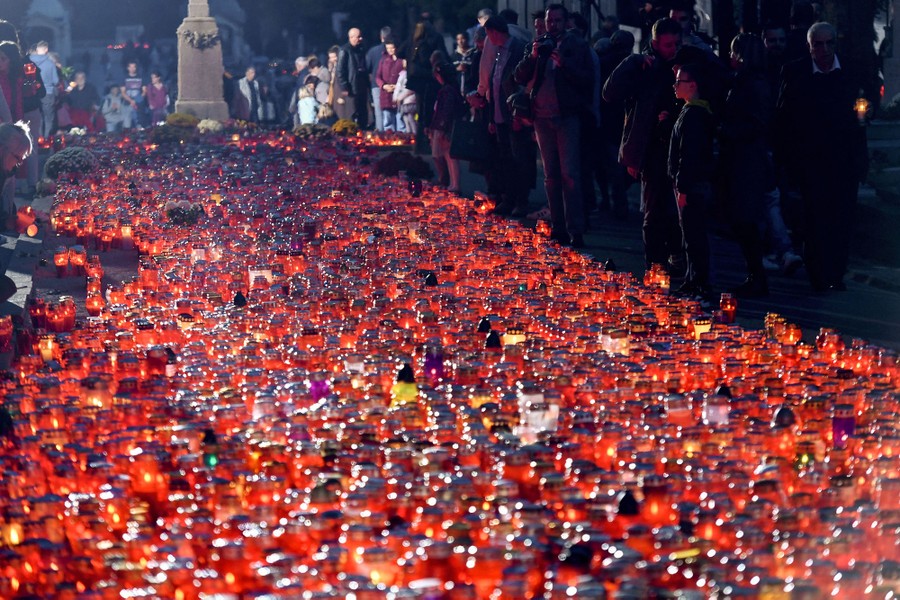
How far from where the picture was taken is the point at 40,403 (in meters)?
5.97

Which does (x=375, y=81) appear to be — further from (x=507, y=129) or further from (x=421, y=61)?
(x=507, y=129)

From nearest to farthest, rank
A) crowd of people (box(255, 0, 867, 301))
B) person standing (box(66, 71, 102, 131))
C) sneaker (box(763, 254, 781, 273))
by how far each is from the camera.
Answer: crowd of people (box(255, 0, 867, 301))
sneaker (box(763, 254, 781, 273))
person standing (box(66, 71, 102, 131))

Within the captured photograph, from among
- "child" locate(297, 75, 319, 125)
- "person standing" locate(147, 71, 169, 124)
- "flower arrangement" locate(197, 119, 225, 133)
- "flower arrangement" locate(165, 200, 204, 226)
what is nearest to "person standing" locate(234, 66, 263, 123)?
"child" locate(297, 75, 319, 125)

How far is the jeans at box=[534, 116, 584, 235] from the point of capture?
43.5ft

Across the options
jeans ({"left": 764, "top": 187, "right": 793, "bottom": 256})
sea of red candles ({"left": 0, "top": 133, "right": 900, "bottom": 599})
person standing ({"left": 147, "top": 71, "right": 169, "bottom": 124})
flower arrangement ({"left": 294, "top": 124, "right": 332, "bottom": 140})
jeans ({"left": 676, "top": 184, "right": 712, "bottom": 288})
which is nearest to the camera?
sea of red candles ({"left": 0, "top": 133, "right": 900, "bottom": 599})

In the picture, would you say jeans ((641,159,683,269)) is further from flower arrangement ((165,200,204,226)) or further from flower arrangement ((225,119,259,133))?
flower arrangement ((225,119,259,133))

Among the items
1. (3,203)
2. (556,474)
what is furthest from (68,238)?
(556,474)

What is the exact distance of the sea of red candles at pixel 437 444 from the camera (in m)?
4.12

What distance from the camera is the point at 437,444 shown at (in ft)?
17.3

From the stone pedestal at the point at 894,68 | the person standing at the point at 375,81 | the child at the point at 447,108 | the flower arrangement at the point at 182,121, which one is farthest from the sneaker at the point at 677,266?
the flower arrangement at the point at 182,121

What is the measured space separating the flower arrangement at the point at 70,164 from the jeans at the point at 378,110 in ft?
31.3

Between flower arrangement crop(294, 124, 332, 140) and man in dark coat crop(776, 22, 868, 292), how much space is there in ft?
49.8

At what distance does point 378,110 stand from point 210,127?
3.11 metres

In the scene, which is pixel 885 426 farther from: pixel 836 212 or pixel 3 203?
pixel 3 203
